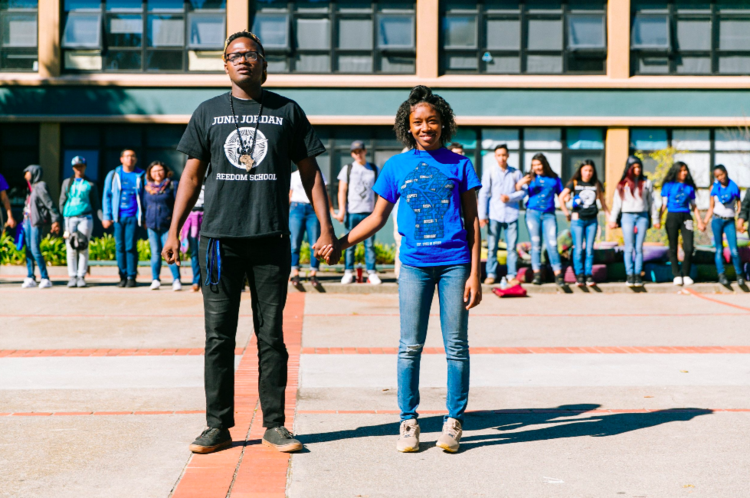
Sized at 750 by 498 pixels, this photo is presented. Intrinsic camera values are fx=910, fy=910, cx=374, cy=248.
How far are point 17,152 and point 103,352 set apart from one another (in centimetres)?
1763

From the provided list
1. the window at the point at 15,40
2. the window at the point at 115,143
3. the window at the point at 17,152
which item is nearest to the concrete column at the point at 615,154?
the window at the point at 115,143

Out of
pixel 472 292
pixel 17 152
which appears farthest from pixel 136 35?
pixel 472 292

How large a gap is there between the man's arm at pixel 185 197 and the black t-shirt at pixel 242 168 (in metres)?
0.06

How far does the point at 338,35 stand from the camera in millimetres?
23375

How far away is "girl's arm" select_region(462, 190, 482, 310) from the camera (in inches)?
186

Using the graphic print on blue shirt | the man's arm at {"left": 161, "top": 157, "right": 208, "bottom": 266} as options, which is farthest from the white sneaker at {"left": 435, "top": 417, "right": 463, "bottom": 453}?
the man's arm at {"left": 161, "top": 157, "right": 208, "bottom": 266}

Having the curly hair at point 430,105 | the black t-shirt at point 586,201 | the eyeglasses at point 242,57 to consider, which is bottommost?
the black t-shirt at point 586,201

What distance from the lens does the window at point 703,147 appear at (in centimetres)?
2327

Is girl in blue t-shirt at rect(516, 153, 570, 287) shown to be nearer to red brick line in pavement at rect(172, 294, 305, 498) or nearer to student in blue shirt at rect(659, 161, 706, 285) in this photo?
student in blue shirt at rect(659, 161, 706, 285)

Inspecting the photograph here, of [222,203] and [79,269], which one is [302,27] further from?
[222,203]

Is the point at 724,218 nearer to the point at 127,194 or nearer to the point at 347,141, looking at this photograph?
the point at 127,194

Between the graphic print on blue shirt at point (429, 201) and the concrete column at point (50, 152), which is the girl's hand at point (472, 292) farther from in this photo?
the concrete column at point (50, 152)

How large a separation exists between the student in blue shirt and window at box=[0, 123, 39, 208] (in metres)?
16.6

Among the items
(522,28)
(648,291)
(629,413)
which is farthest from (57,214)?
(522,28)
